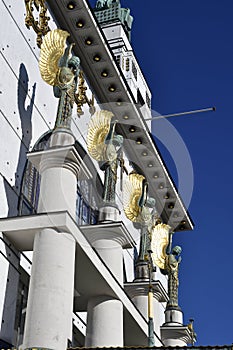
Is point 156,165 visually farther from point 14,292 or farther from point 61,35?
point 14,292

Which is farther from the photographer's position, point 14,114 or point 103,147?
point 103,147

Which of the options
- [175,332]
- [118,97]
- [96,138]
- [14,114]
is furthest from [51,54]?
[175,332]

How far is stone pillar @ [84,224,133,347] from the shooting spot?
15.6m

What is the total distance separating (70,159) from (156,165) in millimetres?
12151

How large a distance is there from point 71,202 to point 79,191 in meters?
5.30

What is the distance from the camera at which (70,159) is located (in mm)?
14164

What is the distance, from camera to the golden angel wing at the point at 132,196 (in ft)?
68.7

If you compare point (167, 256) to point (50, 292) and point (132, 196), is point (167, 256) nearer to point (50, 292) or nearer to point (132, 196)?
point (132, 196)

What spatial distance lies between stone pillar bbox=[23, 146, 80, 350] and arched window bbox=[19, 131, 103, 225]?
488mm

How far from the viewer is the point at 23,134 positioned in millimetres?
15859

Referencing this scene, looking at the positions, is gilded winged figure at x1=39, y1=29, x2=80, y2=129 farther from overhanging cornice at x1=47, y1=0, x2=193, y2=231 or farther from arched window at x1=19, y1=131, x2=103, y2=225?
overhanging cornice at x1=47, y1=0, x2=193, y2=231

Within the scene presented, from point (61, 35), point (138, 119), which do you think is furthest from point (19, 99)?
point (138, 119)

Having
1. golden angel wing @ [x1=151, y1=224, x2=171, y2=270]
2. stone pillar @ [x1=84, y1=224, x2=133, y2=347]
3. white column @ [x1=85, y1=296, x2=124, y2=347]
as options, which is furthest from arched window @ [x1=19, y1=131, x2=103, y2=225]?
golden angel wing @ [x1=151, y1=224, x2=171, y2=270]

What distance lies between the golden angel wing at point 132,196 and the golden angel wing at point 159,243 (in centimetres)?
191
